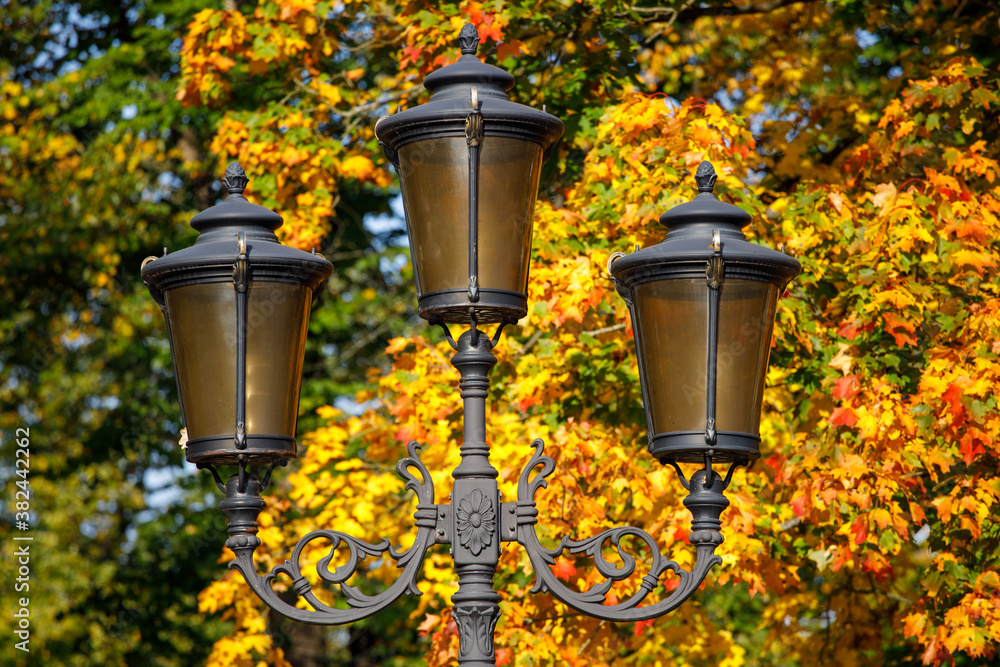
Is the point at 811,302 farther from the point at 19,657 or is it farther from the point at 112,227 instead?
the point at 19,657

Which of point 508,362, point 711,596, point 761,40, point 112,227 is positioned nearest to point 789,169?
point 508,362

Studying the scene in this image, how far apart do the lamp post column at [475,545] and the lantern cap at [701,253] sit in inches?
23.6

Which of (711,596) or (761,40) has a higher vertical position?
(761,40)

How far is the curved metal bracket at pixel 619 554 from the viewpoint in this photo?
11.1ft

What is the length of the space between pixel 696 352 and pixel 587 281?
10.7 ft

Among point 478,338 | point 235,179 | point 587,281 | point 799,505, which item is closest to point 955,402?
point 799,505

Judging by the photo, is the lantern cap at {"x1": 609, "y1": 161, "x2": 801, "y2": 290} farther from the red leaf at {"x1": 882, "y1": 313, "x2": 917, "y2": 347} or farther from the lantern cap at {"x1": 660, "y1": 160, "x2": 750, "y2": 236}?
the red leaf at {"x1": 882, "y1": 313, "x2": 917, "y2": 347}

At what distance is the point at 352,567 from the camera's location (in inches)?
137

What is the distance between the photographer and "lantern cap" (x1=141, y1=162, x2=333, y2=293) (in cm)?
358

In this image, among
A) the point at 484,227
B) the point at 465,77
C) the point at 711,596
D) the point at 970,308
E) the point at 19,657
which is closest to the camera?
the point at 484,227

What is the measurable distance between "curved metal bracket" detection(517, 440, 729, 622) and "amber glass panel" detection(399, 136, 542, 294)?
1.69 feet

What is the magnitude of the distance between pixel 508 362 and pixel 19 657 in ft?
37.7

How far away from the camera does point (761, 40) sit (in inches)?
546

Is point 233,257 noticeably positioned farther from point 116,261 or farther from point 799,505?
point 116,261
